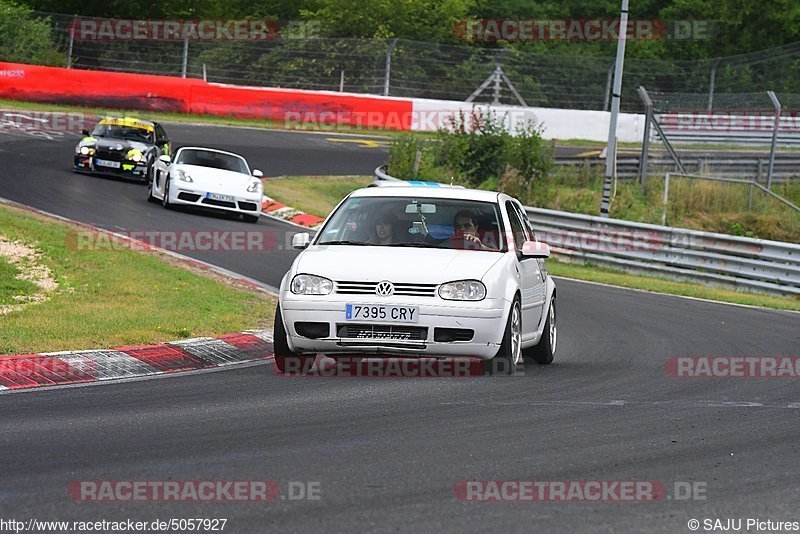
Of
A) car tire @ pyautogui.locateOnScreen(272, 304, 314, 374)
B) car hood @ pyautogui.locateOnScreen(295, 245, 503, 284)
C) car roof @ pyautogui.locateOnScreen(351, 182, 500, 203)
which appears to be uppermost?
car roof @ pyautogui.locateOnScreen(351, 182, 500, 203)

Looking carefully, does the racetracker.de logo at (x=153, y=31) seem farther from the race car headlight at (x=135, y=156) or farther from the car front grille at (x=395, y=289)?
the car front grille at (x=395, y=289)

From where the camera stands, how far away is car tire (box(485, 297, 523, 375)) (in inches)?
399

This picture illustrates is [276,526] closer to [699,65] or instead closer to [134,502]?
[134,502]

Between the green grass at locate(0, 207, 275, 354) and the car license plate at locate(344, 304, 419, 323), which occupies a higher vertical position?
the car license plate at locate(344, 304, 419, 323)

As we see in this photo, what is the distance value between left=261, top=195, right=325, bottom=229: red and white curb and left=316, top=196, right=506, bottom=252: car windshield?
14277 mm

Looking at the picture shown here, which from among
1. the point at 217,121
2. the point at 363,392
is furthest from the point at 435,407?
the point at 217,121

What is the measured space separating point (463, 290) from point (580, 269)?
14.8 meters

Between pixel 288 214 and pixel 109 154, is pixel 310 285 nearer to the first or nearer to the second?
pixel 288 214

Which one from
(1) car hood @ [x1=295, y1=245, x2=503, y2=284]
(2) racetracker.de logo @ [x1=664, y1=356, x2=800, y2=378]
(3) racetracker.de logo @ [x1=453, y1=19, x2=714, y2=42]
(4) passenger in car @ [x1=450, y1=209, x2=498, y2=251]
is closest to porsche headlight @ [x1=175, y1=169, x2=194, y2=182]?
(2) racetracker.de logo @ [x1=664, y1=356, x2=800, y2=378]

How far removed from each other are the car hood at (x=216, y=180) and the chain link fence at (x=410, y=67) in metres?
16.8

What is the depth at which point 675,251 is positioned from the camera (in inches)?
941

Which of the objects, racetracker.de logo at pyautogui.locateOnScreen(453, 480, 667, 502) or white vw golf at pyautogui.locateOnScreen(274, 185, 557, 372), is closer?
racetracker.de logo at pyautogui.locateOnScreen(453, 480, 667, 502)

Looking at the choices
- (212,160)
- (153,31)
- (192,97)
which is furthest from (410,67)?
(212,160)

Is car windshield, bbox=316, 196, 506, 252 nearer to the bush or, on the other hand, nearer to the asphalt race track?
the asphalt race track
